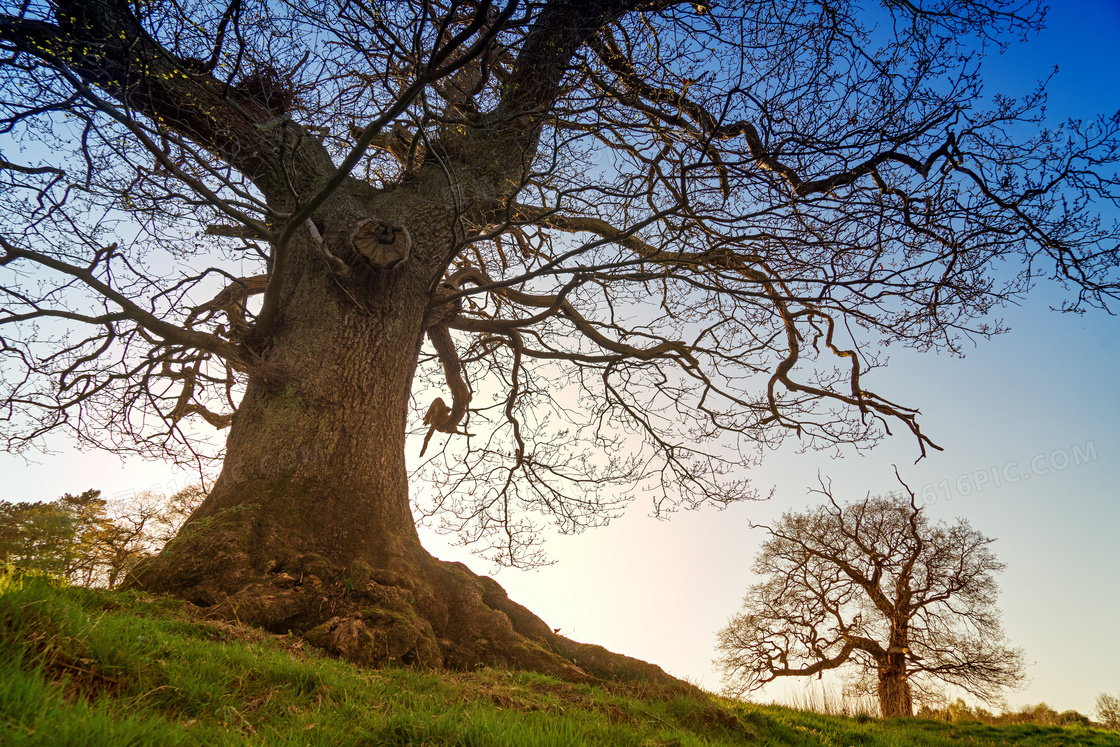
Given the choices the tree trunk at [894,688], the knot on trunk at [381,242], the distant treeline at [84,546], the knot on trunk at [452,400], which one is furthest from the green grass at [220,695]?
the tree trunk at [894,688]

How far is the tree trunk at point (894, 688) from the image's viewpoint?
1238 cm

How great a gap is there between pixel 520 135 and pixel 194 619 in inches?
161

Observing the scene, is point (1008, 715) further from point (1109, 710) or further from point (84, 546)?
point (84, 546)

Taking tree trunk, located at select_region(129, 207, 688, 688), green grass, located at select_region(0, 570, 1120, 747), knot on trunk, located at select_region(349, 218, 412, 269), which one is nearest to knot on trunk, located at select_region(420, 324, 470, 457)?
tree trunk, located at select_region(129, 207, 688, 688)

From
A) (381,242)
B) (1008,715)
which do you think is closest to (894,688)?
(1008,715)

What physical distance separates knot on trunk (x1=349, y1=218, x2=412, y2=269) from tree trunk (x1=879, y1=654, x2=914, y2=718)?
1472cm

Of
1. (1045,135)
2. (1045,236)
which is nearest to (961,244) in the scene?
(1045,236)

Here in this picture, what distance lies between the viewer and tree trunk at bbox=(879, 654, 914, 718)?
1238cm

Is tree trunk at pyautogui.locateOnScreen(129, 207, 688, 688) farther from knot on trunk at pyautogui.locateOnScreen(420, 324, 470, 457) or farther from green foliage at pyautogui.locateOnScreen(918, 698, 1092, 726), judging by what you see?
green foliage at pyautogui.locateOnScreen(918, 698, 1092, 726)

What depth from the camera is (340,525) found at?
13.1 feet

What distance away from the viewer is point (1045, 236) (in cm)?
403

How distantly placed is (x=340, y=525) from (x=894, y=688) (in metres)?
14.6

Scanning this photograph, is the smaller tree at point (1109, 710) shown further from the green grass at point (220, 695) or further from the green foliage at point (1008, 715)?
the green grass at point (220, 695)

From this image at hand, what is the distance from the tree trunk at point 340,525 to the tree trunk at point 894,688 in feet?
39.4
